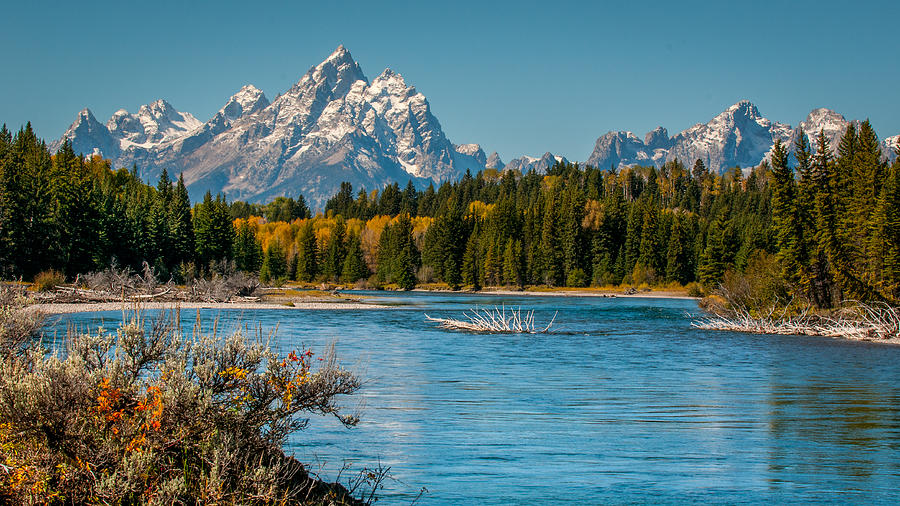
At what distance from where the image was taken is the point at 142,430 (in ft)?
A: 30.7

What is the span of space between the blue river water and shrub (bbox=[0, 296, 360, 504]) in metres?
2.87

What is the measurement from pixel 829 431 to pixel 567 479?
9.33 metres

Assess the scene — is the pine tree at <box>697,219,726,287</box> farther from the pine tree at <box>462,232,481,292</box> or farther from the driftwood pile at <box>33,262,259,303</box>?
the driftwood pile at <box>33,262,259,303</box>

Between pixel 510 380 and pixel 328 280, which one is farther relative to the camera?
pixel 328 280

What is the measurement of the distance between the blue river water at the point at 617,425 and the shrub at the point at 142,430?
9.41 feet

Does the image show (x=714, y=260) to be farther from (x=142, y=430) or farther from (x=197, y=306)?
(x=142, y=430)

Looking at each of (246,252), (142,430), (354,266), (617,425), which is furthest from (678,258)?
(142,430)

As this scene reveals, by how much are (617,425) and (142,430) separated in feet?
46.5

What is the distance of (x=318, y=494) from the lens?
35.8 ft

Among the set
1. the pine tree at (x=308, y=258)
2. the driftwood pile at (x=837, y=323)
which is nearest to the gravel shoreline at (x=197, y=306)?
the driftwood pile at (x=837, y=323)

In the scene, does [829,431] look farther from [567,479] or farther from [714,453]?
[567,479]

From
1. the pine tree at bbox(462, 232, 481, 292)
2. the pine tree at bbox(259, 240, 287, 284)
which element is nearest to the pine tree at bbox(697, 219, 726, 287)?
the pine tree at bbox(462, 232, 481, 292)

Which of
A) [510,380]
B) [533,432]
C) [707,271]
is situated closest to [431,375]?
[510,380]

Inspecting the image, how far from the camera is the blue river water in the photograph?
47.1 feet
